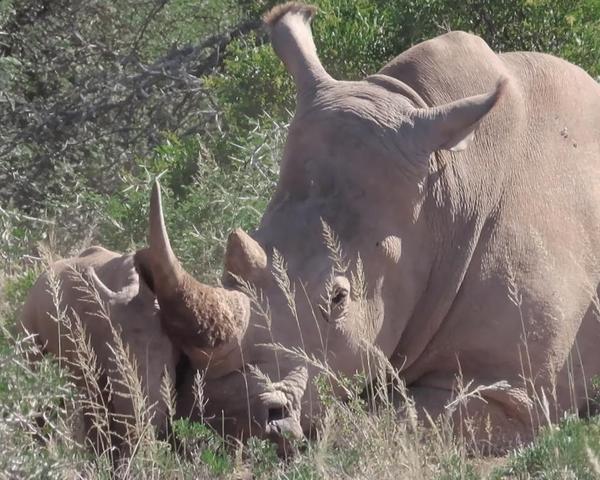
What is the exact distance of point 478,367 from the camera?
659 cm

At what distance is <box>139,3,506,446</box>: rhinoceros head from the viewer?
5.93m

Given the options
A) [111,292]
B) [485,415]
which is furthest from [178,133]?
[111,292]

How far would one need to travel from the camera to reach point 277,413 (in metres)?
5.98

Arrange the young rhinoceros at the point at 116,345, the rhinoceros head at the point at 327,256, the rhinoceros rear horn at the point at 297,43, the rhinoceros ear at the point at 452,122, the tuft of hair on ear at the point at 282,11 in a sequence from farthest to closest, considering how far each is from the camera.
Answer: the tuft of hair on ear at the point at 282,11 → the rhinoceros rear horn at the point at 297,43 → the rhinoceros ear at the point at 452,122 → the rhinoceros head at the point at 327,256 → the young rhinoceros at the point at 116,345

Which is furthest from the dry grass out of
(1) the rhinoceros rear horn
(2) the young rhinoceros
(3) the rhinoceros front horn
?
(1) the rhinoceros rear horn

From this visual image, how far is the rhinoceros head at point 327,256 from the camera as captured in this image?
5934mm

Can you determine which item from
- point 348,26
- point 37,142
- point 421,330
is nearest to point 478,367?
point 421,330

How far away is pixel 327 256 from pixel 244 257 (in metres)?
0.35

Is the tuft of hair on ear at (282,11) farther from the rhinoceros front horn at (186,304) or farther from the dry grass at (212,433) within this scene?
the rhinoceros front horn at (186,304)

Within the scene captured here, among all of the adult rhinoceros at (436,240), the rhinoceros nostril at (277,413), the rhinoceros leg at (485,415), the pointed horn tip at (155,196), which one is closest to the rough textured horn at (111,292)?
the adult rhinoceros at (436,240)

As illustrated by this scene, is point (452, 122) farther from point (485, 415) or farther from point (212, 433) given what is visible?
point (212, 433)

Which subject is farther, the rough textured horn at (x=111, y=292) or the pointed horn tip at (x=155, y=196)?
the rough textured horn at (x=111, y=292)

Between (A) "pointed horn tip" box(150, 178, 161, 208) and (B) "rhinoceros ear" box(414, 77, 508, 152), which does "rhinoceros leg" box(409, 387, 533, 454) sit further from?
(A) "pointed horn tip" box(150, 178, 161, 208)

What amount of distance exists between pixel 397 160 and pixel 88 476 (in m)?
1.79
